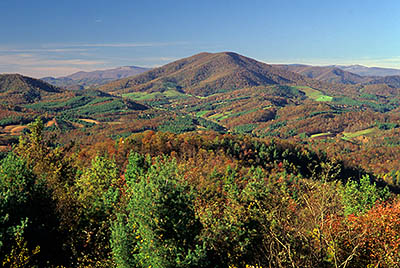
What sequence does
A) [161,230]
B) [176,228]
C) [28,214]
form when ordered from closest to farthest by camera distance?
[161,230], [176,228], [28,214]

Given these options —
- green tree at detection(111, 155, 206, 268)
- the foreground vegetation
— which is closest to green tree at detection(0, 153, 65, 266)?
the foreground vegetation

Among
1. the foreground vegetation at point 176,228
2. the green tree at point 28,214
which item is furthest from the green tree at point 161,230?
the green tree at point 28,214

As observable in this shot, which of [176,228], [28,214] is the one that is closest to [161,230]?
[176,228]

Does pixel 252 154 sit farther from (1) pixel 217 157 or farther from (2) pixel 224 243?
(2) pixel 224 243

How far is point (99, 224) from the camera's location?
103 feet

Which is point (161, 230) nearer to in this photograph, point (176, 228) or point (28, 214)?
point (176, 228)

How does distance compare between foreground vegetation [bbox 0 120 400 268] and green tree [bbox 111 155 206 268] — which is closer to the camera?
foreground vegetation [bbox 0 120 400 268]

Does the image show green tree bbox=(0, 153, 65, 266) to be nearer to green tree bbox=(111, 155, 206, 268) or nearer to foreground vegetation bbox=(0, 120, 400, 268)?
foreground vegetation bbox=(0, 120, 400, 268)

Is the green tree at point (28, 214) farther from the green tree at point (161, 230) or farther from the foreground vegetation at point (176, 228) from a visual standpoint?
the green tree at point (161, 230)

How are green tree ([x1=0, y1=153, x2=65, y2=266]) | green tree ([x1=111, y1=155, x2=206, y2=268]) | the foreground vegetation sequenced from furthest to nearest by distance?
green tree ([x1=0, y1=153, x2=65, y2=266]), green tree ([x1=111, y1=155, x2=206, y2=268]), the foreground vegetation

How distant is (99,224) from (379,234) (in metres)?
28.2

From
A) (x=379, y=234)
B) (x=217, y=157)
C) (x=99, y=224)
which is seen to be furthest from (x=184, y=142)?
(x=379, y=234)

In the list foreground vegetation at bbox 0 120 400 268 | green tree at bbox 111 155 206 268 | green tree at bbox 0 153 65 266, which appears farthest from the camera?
green tree at bbox 0 153 65 266

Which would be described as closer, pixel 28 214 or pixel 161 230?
pixel 161 230
